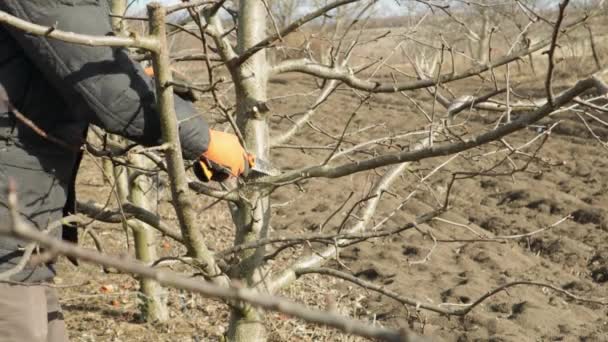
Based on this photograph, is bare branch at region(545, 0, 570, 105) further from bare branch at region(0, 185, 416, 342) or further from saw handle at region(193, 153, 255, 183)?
bare branch at region(0, 185, 416, 342)

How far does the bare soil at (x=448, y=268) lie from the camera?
555 centimetres

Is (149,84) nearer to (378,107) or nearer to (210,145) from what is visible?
(210,145)

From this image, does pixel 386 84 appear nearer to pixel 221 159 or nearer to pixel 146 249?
pixel 221 159

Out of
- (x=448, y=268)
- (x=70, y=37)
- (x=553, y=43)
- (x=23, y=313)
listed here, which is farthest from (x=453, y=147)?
(x=448, y=268)

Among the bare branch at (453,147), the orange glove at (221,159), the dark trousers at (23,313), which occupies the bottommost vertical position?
the dark trousers at (23,313)

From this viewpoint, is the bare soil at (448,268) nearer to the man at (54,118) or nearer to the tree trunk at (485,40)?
the tree trunk at (485,40)

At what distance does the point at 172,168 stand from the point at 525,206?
699 centimetres

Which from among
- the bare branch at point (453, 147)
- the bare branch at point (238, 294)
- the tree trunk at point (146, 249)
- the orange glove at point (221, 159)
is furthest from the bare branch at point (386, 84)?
the tree trunk at point (146, 249)

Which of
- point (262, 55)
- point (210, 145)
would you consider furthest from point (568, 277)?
point (210, 145)

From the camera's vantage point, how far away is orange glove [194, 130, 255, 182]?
2172 millimetres

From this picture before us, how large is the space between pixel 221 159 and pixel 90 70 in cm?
45

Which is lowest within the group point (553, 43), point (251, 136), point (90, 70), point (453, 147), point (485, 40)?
point (453, 147)

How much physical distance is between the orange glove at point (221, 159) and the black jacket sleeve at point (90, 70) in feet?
0.64

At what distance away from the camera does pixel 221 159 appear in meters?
2.19
